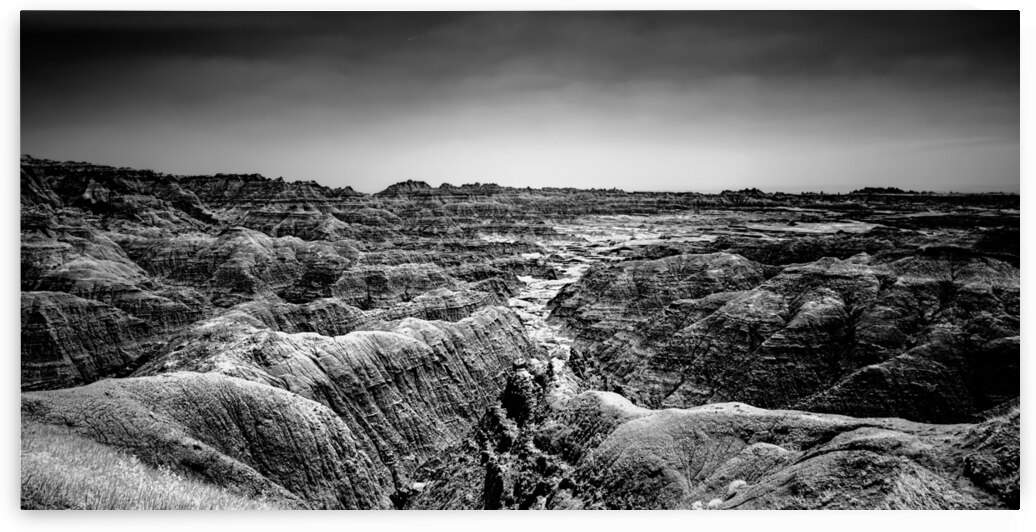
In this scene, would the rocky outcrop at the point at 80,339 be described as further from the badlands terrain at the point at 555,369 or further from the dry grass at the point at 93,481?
the dry grass at the point at 93,481

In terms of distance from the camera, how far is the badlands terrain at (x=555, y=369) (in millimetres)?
12039

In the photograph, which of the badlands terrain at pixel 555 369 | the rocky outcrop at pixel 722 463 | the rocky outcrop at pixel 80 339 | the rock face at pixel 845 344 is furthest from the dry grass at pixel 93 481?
the rock face at pixel 845 344

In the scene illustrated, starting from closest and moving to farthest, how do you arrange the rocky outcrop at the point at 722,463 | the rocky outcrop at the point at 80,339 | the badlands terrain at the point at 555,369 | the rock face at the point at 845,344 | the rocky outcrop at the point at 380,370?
the rocky outcrop at the point at 722,463
the badlands terrain at the point at 555,369
the rock face at the point at 845,344
the rocky outcrop at the point at 380,370
the rocky outcrop at the point at 80,339

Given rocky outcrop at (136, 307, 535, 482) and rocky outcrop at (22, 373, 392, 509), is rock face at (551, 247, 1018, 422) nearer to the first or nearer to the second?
Answer: rocky outcrop at (136, 307, 535, 482)

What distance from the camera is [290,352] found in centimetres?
1936

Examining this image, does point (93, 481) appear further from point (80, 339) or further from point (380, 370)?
point (80, 339)

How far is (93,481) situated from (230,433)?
3362 millimetres

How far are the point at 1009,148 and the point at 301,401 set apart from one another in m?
16.7

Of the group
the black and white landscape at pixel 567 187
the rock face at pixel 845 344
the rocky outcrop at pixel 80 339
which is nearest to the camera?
the black and white landscape at pixel 567 187

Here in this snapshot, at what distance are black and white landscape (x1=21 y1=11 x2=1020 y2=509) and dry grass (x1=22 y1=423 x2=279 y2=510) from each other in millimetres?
51

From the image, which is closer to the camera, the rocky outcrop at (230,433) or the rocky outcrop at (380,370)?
the rocky outcrop at (230,433)

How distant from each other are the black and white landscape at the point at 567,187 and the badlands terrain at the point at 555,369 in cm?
9

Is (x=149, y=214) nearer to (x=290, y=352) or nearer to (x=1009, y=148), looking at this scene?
(x=290, y=352)

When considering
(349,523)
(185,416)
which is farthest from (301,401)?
(349,523)
